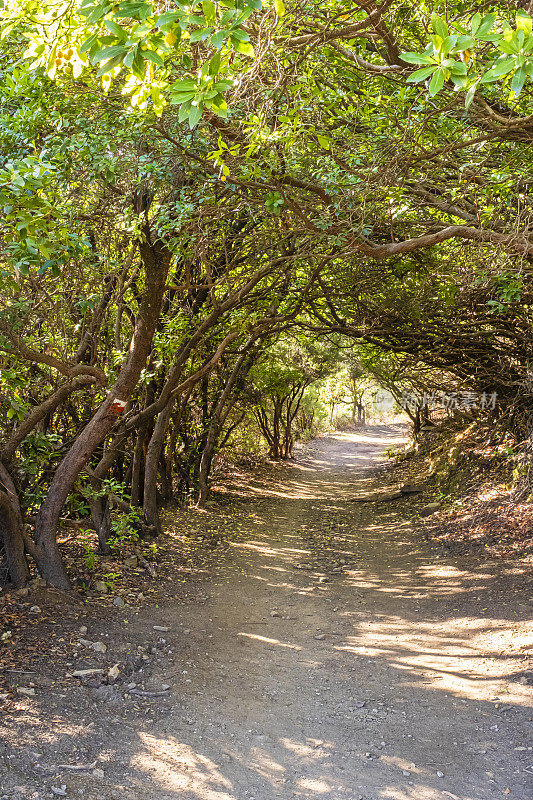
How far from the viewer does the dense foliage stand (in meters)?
2.99

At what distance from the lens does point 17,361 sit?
5285 millimetres

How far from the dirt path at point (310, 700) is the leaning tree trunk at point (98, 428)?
1006 millimetres

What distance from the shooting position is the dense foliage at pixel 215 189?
2988 mm

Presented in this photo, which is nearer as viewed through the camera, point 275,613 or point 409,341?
point 275,613

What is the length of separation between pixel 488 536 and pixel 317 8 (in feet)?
23.2

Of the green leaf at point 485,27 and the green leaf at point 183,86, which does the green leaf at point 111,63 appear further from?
the green leaf at point 485,27

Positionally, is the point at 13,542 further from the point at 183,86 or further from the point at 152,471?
the point at 183,86

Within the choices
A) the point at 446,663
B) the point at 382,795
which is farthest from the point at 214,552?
the point at 382,795

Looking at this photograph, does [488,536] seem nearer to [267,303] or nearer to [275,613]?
[275,613]

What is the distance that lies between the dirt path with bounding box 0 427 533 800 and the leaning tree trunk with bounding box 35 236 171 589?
3.30 ft

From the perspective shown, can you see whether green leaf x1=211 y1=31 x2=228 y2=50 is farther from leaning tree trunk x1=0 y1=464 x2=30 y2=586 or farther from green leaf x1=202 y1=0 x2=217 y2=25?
leaning tree trunk x1=0 y1=464 x2=30 y2=586

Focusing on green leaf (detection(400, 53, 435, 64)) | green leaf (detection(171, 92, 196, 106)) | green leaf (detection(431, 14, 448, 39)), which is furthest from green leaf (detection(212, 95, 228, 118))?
green leaf (detection(431, 14, 448, 39))

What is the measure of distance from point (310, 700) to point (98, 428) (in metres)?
3.43

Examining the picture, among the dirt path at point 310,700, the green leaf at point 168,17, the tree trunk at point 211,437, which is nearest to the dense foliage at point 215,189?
the green leaf at point 168,17
